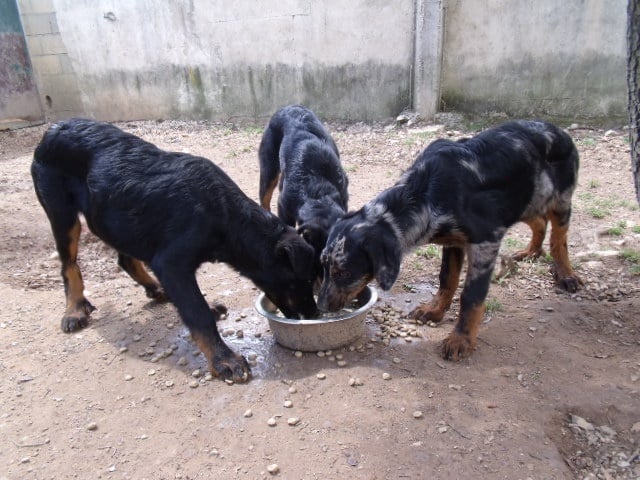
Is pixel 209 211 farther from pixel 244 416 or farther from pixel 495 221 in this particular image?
pixel 495 221

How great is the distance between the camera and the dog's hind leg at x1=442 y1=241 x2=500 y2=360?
12.9ft

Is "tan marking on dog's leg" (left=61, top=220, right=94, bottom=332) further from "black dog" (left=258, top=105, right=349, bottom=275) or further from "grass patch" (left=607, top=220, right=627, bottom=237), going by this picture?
"grass patch" (left=607, top=220, right=627, bottom=237)

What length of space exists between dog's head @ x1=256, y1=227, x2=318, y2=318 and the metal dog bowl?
129 mm

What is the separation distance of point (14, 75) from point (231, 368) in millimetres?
12573

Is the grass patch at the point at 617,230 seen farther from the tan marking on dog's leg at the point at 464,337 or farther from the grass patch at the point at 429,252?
the tan marking on dog's leg at the point at 464,337

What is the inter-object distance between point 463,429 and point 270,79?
32.3 ft

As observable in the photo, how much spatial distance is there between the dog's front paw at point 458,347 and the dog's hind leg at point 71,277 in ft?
10.3

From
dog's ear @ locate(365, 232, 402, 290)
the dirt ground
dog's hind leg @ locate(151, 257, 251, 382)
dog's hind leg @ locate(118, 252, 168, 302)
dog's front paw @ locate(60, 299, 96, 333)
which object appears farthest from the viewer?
dog's hind leg @ locate(118, 252, 168, 302)

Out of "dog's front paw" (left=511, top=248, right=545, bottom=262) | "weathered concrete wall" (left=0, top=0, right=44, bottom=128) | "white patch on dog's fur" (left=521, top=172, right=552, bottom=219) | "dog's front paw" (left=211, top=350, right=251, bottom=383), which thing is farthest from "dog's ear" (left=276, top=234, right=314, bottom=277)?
"weathered concrete wall" (left=0, top=0, right=44, bottom=128)

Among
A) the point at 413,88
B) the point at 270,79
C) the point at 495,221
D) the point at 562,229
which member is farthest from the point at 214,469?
the point at 270,79

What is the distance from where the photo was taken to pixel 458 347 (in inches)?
154

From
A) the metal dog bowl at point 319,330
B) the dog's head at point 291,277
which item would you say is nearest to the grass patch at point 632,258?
the metal dog bowl at point 319,330

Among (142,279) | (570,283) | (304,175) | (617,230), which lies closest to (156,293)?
(142,279)

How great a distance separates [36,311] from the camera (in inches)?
193
